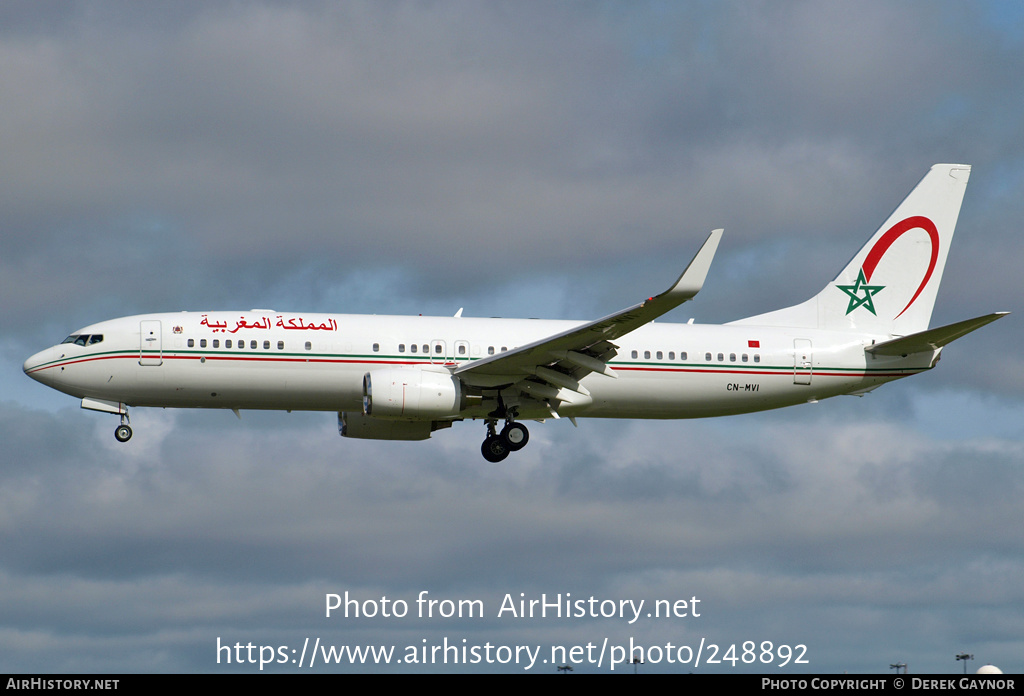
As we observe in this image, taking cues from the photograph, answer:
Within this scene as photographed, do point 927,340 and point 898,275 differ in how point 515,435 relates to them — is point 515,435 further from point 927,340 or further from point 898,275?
point 898,275

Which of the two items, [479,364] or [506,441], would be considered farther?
[506,441]

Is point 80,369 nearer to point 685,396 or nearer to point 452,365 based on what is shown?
point 452,365

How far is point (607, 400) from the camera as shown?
1890 inches

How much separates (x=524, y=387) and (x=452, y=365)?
8.37 feet

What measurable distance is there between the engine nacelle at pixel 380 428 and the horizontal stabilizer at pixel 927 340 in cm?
1599

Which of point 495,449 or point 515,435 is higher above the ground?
point 515,435

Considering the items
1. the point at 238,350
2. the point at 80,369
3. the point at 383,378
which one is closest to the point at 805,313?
the point at 383,378

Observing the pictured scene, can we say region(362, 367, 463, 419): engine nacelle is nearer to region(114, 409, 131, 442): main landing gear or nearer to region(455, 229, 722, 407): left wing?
region(455, 229, 722, 407): left wing

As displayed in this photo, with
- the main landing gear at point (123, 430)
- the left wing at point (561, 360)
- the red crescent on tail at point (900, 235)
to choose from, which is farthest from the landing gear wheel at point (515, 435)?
the red crescent on tail at point (900, 235)

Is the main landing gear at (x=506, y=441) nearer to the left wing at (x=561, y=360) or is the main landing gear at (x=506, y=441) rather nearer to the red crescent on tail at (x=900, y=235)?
the left wing at (x=561, y=360)

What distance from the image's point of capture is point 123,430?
45969mm

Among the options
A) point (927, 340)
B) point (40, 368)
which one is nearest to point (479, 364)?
point (40, 368)

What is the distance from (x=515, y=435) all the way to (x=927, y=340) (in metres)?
14.9
